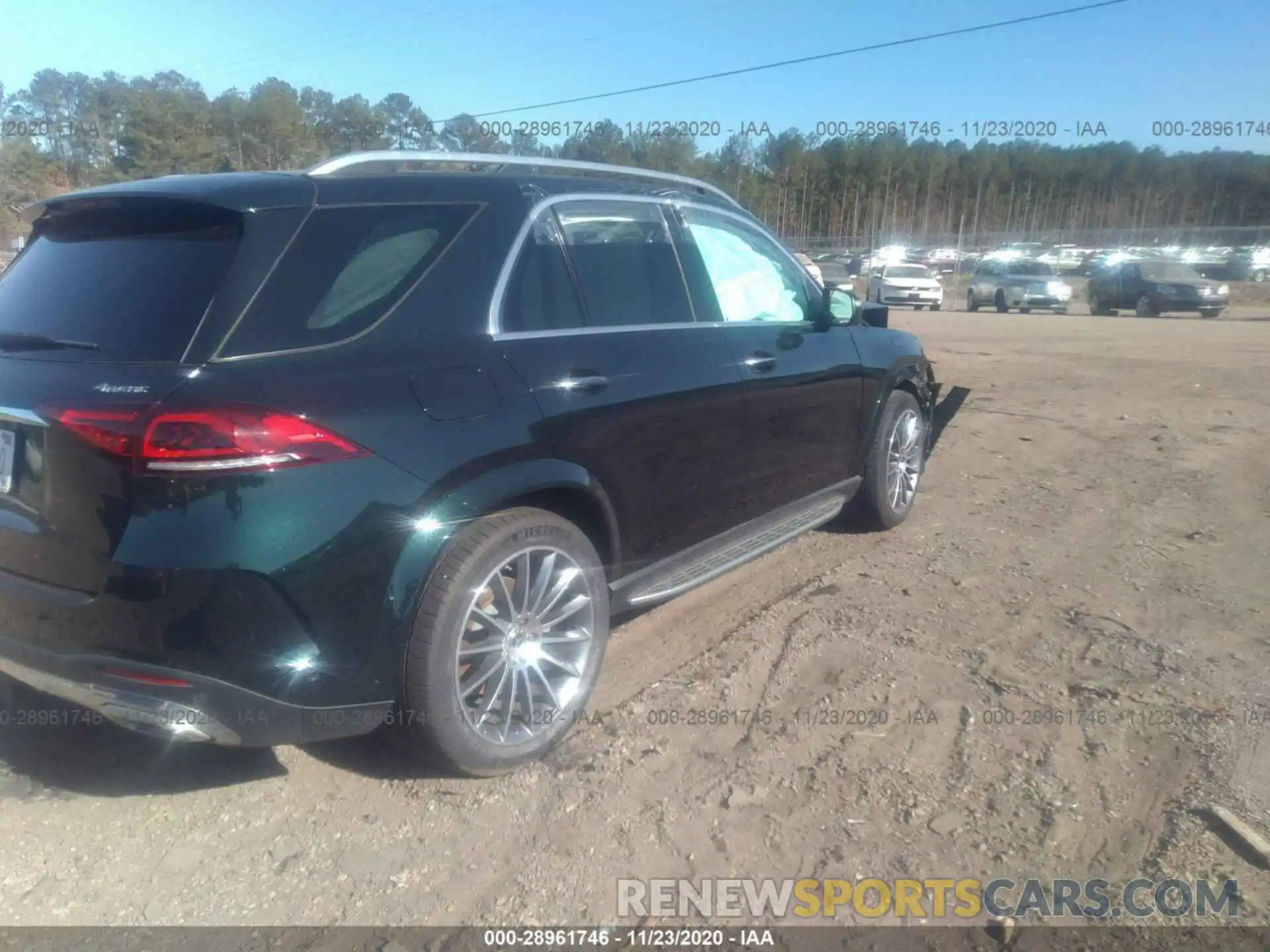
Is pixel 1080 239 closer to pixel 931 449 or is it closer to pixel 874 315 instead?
pixel 931 449

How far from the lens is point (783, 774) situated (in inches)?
123

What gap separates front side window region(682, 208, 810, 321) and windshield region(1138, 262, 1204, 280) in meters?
24.3

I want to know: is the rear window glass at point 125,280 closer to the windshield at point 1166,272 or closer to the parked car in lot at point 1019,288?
the windshield at point 1166,272

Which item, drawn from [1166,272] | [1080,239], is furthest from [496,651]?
[1080,239]

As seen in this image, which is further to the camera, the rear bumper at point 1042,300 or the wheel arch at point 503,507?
the rear bumper at point 1042,300

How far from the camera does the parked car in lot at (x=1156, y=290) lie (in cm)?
2484

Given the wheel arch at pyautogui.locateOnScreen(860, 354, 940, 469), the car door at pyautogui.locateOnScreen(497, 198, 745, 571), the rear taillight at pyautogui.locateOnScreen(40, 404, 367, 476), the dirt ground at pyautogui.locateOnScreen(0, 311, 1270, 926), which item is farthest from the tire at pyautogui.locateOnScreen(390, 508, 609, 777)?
the wheel arch at pyautogui.locateOnScreen(860, 354, 940, 469)

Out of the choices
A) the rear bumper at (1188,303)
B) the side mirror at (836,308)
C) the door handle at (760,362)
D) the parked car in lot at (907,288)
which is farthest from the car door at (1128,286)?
the door handle at (760,362)

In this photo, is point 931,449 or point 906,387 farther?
point 931,449

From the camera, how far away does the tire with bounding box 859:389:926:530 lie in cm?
529

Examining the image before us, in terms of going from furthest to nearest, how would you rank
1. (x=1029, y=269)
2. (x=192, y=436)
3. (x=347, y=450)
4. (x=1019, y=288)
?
(x=1029, y=269) → (x=1019, y=288) → (x=347, y=450) → (x=192, y=436)

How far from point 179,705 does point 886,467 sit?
3.87 meters

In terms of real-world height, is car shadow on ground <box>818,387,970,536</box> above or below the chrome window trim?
below

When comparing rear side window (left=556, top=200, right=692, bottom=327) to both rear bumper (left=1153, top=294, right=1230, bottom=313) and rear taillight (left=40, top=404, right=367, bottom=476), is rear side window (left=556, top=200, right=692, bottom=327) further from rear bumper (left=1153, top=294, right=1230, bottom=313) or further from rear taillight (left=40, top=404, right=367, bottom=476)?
rear bumper (left=1153, top=294, right=1230, bottom=313)
